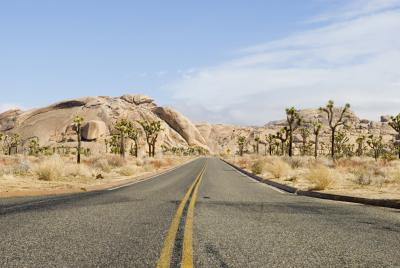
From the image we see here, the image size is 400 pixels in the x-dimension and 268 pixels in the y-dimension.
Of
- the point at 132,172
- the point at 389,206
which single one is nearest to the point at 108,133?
the point at 132,172

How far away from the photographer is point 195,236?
7.00m

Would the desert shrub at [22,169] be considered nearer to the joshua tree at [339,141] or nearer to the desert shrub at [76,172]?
the desert shrub at [76,172]

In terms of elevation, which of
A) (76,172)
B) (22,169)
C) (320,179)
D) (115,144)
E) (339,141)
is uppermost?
(339,141)

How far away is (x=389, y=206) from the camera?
12.8m

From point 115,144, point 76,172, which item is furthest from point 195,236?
point 115,144

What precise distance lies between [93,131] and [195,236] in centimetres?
16861

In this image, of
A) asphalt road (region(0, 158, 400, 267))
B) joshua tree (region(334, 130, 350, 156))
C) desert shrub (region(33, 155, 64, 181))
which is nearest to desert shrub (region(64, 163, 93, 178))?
desert shrub (region(33, 155, 64, 181))

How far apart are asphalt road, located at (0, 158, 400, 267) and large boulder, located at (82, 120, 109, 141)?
163041 millimetres

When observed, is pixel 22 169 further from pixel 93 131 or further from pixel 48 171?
pixel 93 131

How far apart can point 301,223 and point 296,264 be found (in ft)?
11.7

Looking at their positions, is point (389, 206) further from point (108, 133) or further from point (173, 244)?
point (108, 133)

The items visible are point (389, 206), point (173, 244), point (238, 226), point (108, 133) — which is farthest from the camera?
point (108, 133)

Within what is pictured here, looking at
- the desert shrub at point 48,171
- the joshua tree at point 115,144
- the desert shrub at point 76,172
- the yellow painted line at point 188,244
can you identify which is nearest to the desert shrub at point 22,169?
the desert shrub at point 48,171

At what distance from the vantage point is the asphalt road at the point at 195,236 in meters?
5.36
